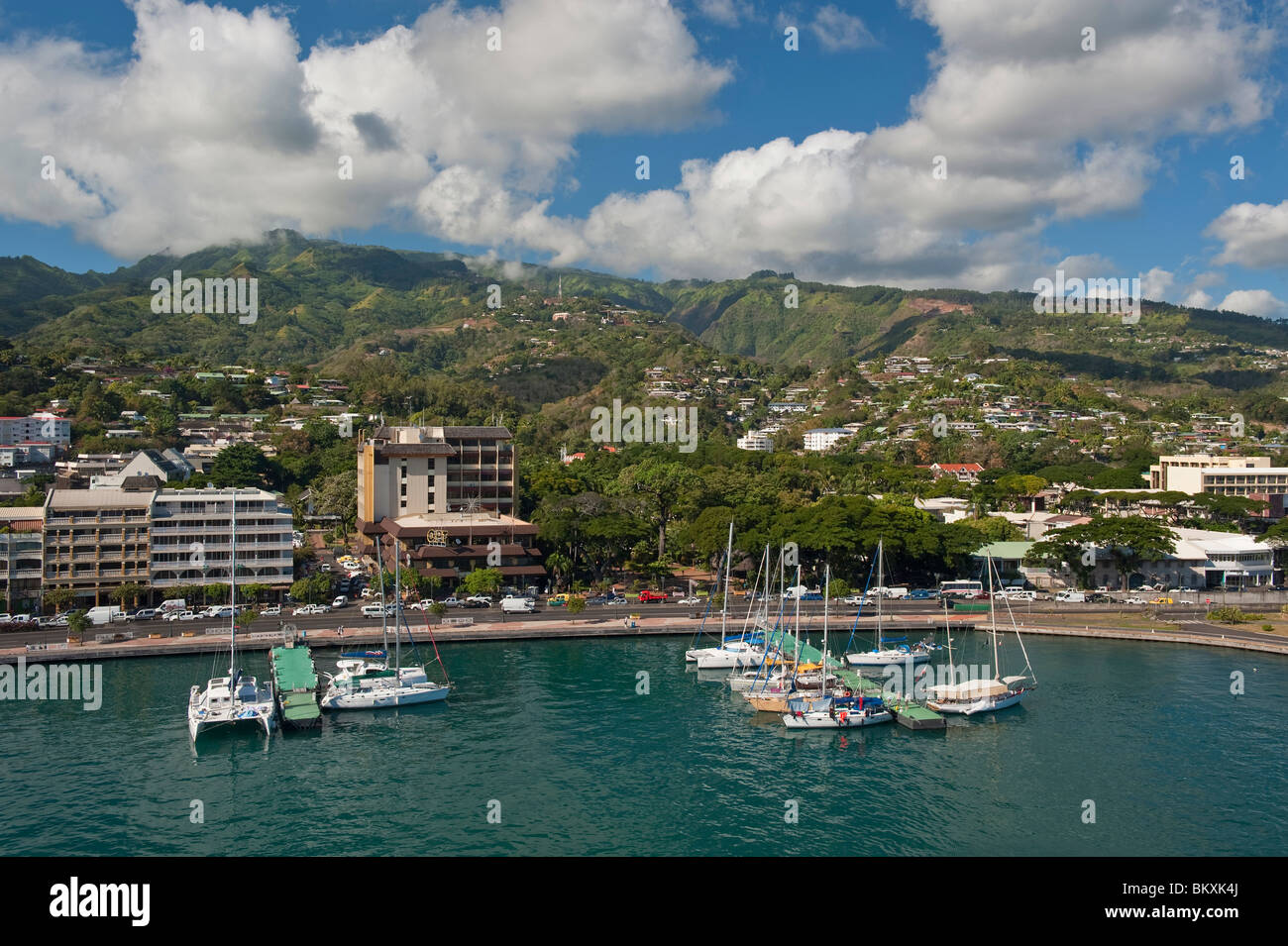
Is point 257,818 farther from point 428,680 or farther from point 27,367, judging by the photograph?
point 27,367

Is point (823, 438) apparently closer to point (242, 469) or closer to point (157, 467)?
point (242, 469)

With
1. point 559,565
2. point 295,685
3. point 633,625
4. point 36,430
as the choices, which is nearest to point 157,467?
point 36,430

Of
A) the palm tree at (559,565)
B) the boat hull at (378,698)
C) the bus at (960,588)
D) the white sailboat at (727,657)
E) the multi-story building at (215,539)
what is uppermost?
the multi-story building at (215,539)

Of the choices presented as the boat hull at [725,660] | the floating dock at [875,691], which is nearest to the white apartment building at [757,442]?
the floating dock at [875,691]

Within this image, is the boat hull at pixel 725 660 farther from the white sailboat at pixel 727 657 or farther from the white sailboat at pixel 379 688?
the white sailboat at pixel 379 688

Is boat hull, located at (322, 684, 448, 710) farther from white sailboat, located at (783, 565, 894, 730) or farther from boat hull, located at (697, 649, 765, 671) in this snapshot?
white sailboat, located at (783, 565, 894, 730)
